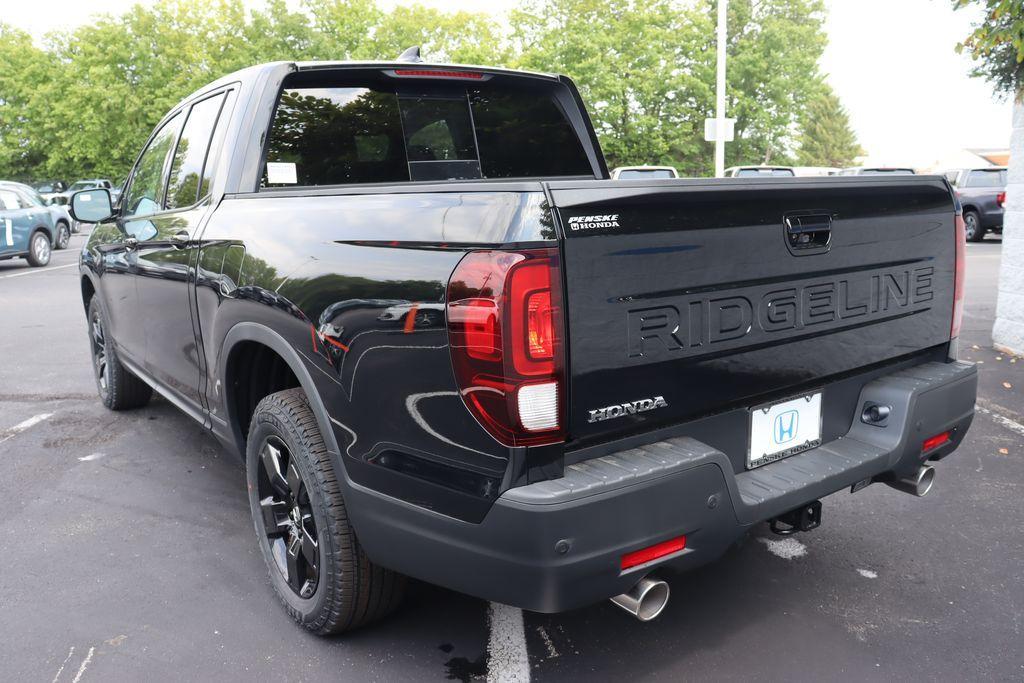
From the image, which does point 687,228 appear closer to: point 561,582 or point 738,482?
point 738,482

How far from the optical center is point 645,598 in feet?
7.26

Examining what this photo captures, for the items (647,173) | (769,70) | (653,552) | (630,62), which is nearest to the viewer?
(653,552)

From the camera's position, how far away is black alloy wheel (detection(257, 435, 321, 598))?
280cm

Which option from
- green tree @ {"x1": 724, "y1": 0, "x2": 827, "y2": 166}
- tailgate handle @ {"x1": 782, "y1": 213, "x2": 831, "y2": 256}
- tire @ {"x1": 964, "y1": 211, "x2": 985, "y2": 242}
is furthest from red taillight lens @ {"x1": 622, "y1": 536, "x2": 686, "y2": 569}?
green tree @ {"x1": 724, "y1": 0, "x2": 827, "y2": 166}

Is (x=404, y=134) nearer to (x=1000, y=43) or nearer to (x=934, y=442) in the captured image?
(x=934, y=442)

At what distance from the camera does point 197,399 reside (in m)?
3.66

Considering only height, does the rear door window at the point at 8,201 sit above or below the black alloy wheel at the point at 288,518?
above

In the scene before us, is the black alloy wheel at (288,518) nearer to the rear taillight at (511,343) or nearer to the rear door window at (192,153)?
the rear taillight at (511,343)

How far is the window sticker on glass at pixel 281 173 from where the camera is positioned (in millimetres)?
3369

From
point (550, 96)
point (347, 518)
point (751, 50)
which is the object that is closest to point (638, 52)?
point (751, 50)

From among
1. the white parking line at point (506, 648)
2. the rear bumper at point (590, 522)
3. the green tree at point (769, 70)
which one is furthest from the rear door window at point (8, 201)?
the green tree at point (769, 70)

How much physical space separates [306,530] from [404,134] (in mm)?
1783

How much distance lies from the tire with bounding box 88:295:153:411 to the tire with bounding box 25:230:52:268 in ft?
42.0

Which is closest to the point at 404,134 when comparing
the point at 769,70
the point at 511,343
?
the point at 511,343
